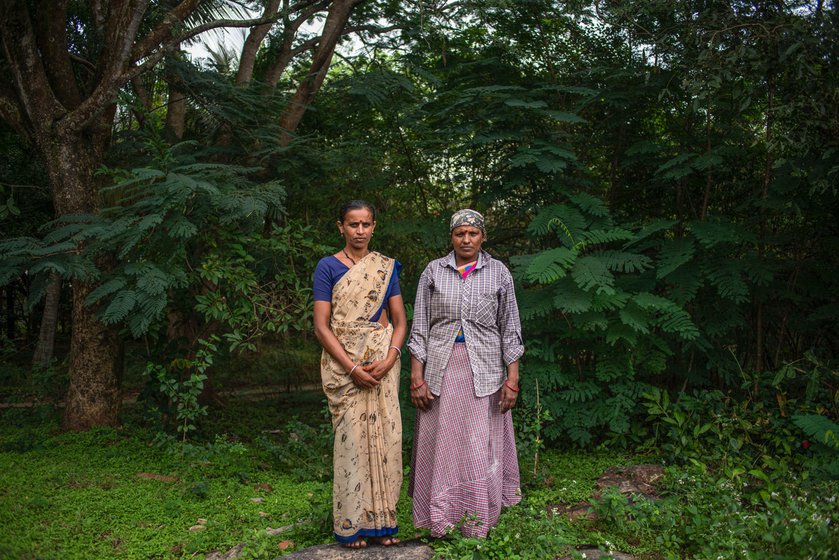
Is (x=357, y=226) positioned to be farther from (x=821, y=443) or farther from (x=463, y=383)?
(x=821, y=443)

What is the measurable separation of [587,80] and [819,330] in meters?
2.99

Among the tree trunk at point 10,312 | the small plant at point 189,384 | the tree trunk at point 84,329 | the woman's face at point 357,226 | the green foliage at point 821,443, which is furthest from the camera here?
the tree trunk at point 10,312

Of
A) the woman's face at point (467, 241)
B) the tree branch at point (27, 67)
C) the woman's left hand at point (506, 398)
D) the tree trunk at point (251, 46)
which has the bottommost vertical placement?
the woman's left hand at point (506, 398)

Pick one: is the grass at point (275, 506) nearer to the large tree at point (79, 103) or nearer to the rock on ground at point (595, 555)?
the rock on ground at point (595, 555)

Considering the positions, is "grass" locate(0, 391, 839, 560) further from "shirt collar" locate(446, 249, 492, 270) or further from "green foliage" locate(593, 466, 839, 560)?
"shirt collar" locate(446, 249, 492, 270)

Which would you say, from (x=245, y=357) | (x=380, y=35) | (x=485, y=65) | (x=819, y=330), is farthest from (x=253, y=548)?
(x=245, y=357)

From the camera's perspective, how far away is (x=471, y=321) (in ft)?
12.8

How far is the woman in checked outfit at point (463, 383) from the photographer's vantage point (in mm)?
3791

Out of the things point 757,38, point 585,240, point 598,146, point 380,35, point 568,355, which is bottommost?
point 568,355

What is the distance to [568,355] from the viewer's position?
596cm

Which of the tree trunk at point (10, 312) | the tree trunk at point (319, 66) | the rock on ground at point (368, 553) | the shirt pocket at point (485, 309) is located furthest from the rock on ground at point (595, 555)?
the tree trunk at point (10, 312)

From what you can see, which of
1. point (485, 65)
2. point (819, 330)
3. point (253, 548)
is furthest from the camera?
point (485, 65)

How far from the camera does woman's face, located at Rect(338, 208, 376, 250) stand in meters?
3.87

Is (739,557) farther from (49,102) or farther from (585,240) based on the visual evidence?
(49,102)
